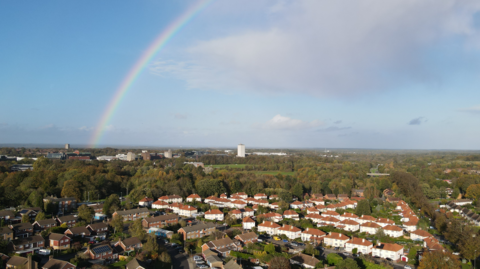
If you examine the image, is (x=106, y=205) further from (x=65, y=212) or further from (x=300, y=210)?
(x=300, y=210)

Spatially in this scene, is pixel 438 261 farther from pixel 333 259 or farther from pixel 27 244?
pixel 27 244

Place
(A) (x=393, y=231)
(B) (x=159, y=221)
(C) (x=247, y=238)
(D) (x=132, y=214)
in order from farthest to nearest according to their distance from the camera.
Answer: (D) (x=132, y=214) < (B) (x=159, y=221) < (A) (x=393, y=231) < (C) (x=247, y=238)

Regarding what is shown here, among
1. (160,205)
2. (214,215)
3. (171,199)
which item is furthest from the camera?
(171,199)

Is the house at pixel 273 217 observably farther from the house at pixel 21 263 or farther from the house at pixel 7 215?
the house at pixel 7 215

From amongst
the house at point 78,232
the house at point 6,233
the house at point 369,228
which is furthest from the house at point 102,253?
the house at point 369,228

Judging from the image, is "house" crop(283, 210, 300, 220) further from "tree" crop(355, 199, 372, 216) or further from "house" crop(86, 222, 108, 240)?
"house" crop(86, 222, 108, 240)

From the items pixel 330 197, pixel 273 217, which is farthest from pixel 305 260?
pixel 330 197
